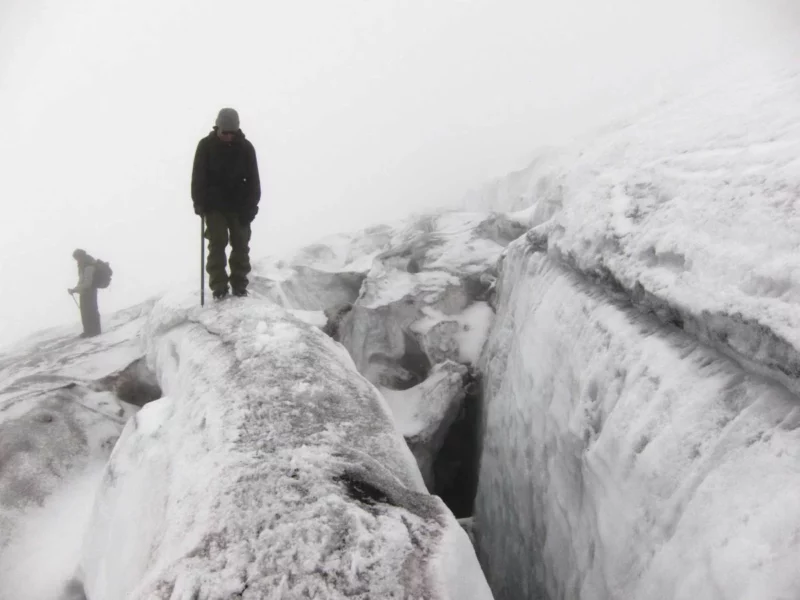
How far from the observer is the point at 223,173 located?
5.25 m

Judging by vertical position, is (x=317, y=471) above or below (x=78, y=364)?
above

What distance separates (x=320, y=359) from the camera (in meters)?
4.16

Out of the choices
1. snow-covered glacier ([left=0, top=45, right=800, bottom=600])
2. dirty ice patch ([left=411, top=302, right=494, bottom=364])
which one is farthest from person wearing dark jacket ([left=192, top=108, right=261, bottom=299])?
dirty ice patch ([left=411, top=302, right=494, bottom=364])

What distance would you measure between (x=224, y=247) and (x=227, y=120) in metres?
1.43

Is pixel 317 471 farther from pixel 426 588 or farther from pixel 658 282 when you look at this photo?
pixel 658 282

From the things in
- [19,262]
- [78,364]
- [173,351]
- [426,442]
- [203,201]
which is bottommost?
[19,262]

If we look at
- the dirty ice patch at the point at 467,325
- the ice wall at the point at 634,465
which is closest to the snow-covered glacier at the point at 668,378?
the ice wall at the point at 634,465

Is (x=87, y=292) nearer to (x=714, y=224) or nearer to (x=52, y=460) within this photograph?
(x=52, y=460)

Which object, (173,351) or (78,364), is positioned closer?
(173,351)

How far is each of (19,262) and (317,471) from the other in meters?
137

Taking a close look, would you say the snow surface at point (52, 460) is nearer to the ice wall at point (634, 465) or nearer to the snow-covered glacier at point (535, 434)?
the snow-covered glacier at point (535, 434)

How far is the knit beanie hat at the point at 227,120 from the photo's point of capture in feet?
16.3

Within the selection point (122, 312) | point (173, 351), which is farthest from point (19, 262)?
point (173, 351)

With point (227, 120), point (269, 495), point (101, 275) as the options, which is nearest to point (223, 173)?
point (227, 120)
